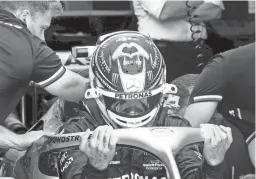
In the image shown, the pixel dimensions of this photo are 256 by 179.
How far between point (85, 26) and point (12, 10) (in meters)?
0.36

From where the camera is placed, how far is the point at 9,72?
264cm

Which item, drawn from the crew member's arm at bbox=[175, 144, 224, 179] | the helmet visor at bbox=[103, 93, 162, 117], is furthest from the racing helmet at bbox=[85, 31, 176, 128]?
the crew member's arm at bbox=[175, 144, 224, 179]

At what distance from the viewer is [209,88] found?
111 inches

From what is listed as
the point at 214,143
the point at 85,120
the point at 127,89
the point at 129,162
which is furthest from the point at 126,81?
the point at 214,143

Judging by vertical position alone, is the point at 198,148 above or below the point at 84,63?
below

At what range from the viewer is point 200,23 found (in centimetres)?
281

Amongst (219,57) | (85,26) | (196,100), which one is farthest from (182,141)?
(85,26)

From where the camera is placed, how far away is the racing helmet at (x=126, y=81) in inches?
102

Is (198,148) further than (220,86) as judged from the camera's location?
No

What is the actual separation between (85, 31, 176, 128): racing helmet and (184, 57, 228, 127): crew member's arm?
224 millimetres

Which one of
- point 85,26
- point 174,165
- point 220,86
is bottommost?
point 174,165

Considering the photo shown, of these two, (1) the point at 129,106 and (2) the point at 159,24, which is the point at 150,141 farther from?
(2) the point at 159,24

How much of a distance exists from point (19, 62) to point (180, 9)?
832 millimetres

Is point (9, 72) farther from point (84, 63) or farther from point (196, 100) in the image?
point (196, 100)
